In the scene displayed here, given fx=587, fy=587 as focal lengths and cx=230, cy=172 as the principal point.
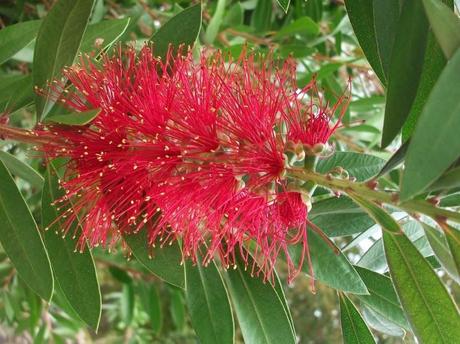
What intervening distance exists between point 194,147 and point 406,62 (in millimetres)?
379

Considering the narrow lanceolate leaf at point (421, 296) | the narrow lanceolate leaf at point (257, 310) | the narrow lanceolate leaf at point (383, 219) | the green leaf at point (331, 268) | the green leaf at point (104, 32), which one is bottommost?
the narrow lanceolate leaf at point (257, 310)

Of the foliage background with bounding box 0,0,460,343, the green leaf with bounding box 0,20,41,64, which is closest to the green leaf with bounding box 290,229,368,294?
the foliage background with bounding box 0,0,460,343

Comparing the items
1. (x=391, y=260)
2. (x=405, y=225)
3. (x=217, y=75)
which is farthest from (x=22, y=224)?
(x=405, y=225)

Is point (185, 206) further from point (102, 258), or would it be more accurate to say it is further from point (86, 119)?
point (102, 258)

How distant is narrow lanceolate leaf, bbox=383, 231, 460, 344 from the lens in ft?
2.87

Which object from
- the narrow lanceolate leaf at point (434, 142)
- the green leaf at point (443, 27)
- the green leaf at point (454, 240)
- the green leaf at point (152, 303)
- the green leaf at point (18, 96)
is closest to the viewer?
the narrow lanceolate leaf at point (434, 142)

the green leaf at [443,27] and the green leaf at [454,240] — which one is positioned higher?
the green leaf at [443,27]

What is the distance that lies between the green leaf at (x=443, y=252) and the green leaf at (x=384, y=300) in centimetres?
29

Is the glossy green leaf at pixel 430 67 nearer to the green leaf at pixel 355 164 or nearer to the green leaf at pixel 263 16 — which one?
the green leaf at pixel 355 164

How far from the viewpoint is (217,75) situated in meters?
1.03

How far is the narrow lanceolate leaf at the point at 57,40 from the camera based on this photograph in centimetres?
104

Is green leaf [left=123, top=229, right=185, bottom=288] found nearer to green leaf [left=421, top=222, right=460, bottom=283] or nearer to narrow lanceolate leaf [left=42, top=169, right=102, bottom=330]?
narrow lanceolate leaf [left=42, top=169, right=102, bottom=330]

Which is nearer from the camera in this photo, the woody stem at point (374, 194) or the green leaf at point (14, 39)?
the woody stem at point (374, 194)

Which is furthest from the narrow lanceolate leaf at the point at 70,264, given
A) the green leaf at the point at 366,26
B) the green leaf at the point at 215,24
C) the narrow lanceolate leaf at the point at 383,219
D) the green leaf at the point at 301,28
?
the green leaf at the point at 301,28
